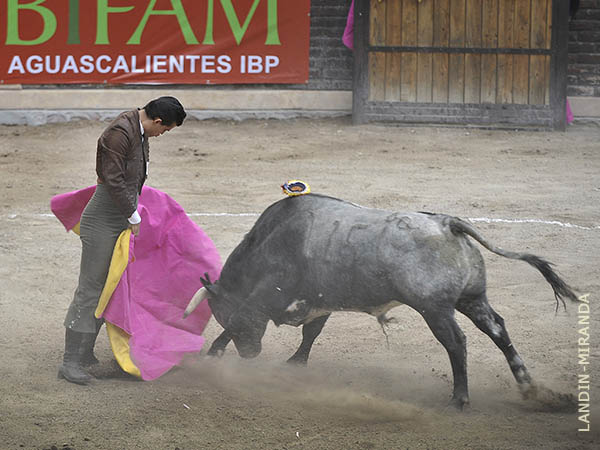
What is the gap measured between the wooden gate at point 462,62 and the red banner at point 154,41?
39.9 inches

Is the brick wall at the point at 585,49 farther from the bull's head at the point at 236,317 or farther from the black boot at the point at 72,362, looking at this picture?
the black boot at the point at 72,362

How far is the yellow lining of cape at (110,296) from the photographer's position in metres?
4.83

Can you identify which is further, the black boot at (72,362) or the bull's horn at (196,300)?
the bull's horn at (196,300)

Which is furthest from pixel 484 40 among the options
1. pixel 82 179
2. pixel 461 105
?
pixel 82 179

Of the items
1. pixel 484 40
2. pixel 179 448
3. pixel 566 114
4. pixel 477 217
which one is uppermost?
pixel 484 40

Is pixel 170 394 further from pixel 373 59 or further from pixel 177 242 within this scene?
pixel 373 59

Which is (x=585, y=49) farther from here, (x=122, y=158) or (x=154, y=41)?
(x=122, y=158)

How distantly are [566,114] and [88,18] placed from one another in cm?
666

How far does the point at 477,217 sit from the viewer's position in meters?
8.41

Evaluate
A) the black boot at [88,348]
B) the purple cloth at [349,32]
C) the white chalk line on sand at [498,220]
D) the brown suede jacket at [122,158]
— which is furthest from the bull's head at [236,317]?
the purple cloth at [349,32]

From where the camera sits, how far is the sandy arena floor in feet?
14.2

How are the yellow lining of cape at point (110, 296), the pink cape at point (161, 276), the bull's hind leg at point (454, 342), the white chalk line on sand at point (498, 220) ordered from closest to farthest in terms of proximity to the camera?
the bull's hind leg at point (454, 342) < the yellow lining of cape at point (110, 296) < the pink cape at point (161, 276) < the white chalk line on sand at point (498, 220)

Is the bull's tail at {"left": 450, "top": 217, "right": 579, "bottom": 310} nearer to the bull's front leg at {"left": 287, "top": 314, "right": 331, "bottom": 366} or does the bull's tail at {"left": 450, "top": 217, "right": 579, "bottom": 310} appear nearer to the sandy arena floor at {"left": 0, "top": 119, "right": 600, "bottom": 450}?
the sandy arena floor at {"left": 0, "top": 119, "right": 600, "bottom": 450}

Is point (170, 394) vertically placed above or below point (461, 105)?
below
